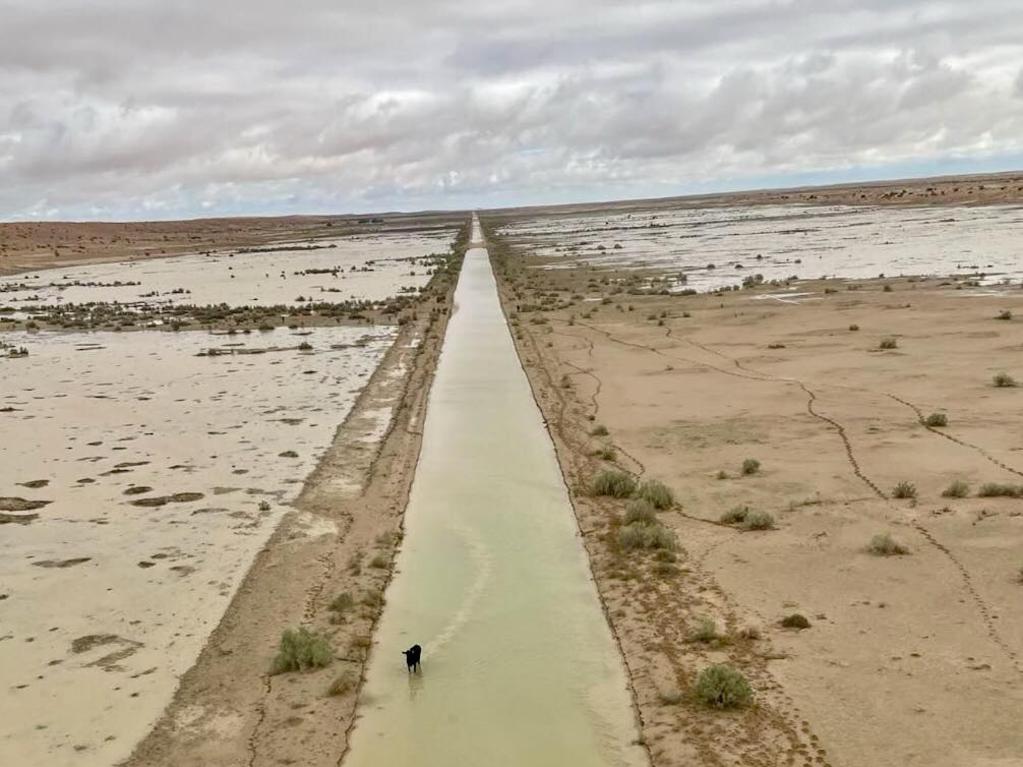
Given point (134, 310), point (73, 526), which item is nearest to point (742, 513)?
point (73, 526)

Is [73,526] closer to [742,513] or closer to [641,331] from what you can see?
[742,513]

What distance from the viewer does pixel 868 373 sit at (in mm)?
24516

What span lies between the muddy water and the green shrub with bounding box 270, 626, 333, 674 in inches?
22.4

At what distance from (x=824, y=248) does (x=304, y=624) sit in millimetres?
68291

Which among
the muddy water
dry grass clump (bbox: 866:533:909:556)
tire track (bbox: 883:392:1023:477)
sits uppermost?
tire track (bbox: 883:392:1023:477)

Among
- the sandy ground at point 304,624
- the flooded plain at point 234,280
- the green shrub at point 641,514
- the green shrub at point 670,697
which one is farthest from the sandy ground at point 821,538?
the flooded plain at point 234,280

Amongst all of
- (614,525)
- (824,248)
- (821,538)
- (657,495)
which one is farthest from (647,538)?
(824,248)

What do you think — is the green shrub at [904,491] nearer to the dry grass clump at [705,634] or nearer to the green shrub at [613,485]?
the green shrub at [613,485]

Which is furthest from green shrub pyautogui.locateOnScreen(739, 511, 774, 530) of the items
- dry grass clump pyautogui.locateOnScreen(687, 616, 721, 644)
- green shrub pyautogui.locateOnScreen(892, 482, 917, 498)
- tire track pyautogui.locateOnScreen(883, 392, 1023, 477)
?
tire track pyautogui.locateOnScreen(883, 392, 1023, 477)

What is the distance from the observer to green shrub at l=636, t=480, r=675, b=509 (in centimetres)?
1505

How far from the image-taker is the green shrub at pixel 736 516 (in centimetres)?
1411

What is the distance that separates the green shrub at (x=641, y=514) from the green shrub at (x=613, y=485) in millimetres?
1261

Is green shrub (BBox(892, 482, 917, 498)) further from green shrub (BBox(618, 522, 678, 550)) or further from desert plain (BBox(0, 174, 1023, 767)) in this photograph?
green shrub (BBox(618, 522, 678, 550))

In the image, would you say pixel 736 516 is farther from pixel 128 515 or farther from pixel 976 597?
pixel 128 515
